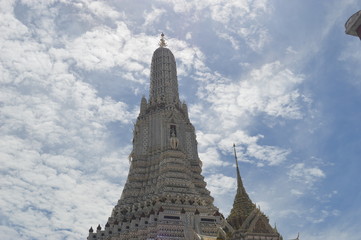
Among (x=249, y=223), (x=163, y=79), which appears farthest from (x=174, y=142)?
(x=249, y=223)

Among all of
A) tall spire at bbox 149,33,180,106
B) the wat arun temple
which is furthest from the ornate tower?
tall spire at bbox 149,33,180,106

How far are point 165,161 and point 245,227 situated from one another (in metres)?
23.1

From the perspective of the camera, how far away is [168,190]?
50.4 meters

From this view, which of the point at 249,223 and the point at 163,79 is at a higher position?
the point at 163,79

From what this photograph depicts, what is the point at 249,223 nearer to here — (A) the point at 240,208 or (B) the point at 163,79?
(A) the point at 240,208

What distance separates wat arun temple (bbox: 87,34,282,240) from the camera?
37.8 m

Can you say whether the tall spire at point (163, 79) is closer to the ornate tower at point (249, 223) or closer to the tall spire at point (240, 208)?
the tall spire at point (240, 208)

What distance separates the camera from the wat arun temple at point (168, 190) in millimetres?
37844

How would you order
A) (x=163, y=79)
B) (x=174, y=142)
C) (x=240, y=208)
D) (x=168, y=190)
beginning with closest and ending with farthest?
1. (x=240, y=208)
2. (x=168, y=190)
3. (x=174, y=142)
4. (x=163, y=79)

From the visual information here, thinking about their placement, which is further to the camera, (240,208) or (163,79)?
(163,79)

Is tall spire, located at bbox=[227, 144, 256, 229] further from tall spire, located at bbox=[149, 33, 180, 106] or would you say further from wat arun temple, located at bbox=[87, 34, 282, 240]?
tall spire, located at bbox=[149, 33, 180, 106]

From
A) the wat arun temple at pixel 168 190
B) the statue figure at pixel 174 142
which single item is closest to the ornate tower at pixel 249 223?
the wat arun temple at pixel 168 190

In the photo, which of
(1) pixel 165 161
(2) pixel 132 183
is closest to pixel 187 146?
(1) pixel 165 161

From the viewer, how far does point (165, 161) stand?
55.6 metres
